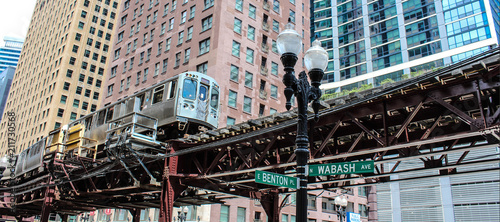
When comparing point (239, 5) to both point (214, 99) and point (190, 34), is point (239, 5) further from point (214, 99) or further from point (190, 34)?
point (214, 99)

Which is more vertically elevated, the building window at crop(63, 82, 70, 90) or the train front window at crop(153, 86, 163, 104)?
the building window at crop(63, 82, 70, 90)

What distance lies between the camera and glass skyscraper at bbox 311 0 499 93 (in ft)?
232

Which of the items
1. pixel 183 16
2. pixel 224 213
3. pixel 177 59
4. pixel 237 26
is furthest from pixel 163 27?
pixel 224 213

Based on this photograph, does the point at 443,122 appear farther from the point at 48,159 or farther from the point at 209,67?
the point at 209,67

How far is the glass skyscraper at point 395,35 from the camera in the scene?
70688 mm

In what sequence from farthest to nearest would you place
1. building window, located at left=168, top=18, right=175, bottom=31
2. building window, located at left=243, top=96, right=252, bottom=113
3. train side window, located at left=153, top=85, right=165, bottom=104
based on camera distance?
building window, located at left=168, top=18, right=175, bottom=31, building window, located at left=243, top=96, right=252, bottom=113, train side window, located at left=153, top=85, right=165, bottom=104

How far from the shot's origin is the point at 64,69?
285 ft

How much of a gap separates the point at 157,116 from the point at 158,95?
54.9 inches

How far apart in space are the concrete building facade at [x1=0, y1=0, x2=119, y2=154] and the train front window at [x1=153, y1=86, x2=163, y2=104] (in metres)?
66.9

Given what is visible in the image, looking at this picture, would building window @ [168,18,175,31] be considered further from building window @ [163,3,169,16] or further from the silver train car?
the silver train car

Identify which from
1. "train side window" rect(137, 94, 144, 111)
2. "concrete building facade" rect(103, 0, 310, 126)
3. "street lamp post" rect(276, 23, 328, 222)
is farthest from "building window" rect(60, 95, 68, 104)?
"street lamp post" rect(276, 23, 328, 222)

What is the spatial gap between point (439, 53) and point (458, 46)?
3.29 meters

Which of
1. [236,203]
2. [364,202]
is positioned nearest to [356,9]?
[364,202]

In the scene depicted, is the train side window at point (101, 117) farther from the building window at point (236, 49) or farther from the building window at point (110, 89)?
the building window at point (110, 89)
